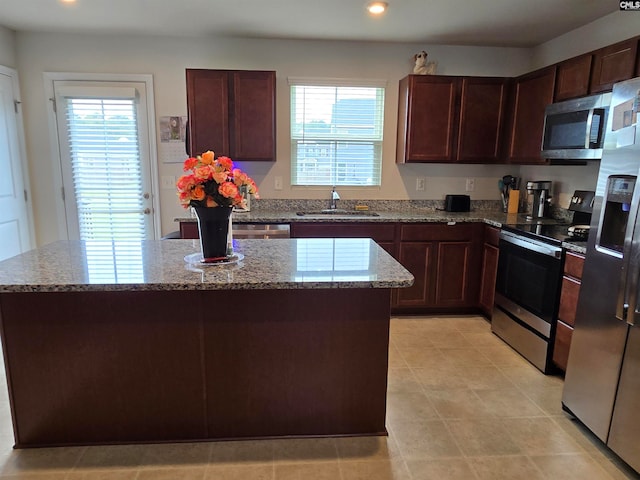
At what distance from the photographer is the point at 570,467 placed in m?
1.92

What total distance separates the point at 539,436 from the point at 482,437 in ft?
1.00

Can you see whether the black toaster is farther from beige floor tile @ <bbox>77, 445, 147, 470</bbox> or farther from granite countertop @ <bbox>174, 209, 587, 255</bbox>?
beige floor tile @ <bbox>77, 445, 147, 470</bbox>

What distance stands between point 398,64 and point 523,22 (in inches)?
43.5

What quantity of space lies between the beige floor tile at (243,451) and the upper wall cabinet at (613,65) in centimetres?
298

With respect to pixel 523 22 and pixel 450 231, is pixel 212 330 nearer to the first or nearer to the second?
pixel 450 231

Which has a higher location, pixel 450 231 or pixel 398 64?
pixel 398 64

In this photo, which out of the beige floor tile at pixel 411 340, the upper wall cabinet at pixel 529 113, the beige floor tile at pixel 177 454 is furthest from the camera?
the upper wall cabinet at pixel 529 113

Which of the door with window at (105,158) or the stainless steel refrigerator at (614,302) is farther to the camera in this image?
the door with window at (105,158)

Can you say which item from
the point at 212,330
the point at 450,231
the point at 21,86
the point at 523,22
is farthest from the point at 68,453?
the point at 523,22

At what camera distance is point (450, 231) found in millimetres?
3646

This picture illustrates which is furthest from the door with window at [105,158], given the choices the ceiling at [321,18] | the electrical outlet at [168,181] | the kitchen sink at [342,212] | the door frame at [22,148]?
the kitchen sink at [342,212]

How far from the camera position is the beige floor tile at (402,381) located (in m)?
2.55

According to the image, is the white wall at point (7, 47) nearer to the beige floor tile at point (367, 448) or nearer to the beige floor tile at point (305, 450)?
the beige floor tile at point (305, 450)

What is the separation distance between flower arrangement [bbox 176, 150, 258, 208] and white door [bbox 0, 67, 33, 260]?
9.16 ft
